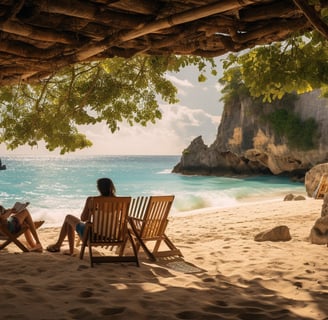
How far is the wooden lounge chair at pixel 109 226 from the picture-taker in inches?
211

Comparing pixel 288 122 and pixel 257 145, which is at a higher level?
pixel 288 122

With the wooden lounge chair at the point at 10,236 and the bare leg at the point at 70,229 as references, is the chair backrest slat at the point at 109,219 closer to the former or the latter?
the bare leg at the point at 70,229

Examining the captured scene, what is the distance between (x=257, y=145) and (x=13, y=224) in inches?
1570

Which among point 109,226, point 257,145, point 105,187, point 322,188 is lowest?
point 322,188

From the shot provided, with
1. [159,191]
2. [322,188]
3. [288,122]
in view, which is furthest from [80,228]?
[288,122]

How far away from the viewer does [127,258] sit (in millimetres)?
5379

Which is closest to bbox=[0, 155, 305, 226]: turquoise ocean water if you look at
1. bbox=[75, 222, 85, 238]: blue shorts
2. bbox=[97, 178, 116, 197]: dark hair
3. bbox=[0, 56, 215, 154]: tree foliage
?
bbox=[0, 56, 215, 154]: tree foliage

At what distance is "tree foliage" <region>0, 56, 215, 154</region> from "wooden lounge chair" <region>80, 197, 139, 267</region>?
327 cm

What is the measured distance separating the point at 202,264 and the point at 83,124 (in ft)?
14.9

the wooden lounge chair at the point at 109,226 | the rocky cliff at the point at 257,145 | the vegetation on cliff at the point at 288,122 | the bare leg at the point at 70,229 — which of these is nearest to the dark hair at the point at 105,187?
the wooden lounge chair at the point at 109,226

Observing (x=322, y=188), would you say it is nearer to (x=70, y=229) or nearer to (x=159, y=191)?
(x=70, y=229)

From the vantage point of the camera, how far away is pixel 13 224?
19.9 feet

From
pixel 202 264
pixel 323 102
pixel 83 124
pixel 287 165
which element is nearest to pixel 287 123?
pixel 323 102

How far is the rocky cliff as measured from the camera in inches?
1538
